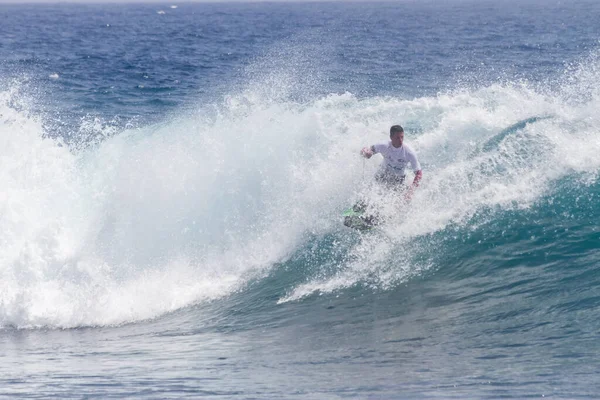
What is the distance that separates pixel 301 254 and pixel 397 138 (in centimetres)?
258

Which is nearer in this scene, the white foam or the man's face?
the man's face

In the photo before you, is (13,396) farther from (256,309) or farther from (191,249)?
(191,249)

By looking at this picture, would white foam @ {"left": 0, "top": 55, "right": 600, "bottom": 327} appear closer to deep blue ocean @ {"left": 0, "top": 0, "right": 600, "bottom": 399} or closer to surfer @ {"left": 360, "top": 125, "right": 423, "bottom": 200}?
deep blue ocean @ {"left": 0, "top": 0, "right": 600, "bottom": 399}

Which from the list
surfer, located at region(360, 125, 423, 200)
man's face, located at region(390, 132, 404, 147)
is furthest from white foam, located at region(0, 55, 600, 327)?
man's face, located at region(390, 132, 404, 147)

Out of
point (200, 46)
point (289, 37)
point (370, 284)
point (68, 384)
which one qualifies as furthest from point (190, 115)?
point (289, 37)

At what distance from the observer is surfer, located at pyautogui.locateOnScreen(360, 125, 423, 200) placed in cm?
1188

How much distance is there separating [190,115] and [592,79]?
11.4m

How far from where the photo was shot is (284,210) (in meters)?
13.6

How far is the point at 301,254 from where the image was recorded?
12.7 meters

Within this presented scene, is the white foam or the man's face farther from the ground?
the man's face

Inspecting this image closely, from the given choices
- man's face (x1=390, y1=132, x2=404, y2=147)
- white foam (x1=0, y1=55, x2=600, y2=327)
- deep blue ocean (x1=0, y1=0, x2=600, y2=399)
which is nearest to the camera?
deep blue ocean (x1=0, y1=0, x2=600, y2=399)

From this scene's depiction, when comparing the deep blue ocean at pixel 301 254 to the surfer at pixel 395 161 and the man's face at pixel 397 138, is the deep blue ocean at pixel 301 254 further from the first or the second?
the man's face at pixel 397 138

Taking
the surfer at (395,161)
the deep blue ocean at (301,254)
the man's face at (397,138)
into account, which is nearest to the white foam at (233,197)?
the deep blue ocean at (301,254)

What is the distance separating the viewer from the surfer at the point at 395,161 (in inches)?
468
